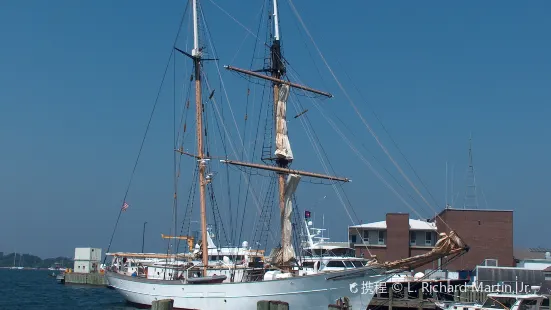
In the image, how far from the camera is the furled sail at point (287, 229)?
43688mm

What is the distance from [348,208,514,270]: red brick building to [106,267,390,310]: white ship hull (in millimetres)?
20042

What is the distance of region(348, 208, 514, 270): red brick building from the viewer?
60.7 m

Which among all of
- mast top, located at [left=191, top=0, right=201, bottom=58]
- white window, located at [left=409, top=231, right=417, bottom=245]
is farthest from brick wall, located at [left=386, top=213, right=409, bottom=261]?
mast top, located at [left=191, top=0, right=201, bottom=58]

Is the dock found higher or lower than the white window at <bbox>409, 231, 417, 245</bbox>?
lower

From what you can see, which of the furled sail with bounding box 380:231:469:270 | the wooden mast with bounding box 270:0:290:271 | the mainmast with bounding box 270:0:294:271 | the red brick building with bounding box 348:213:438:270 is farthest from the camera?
the red brick building with bounding box 348:213:438:270

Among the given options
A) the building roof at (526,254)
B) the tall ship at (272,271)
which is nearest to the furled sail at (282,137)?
the tall ship at (272,271)

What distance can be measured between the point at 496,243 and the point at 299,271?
25.6 metres

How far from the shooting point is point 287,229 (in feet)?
146

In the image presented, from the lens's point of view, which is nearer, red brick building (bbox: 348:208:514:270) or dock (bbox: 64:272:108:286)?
red brick building (bbox: 348:208:514:270)

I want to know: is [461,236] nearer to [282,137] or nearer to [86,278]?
[282,137]

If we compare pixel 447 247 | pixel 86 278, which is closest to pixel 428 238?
pixel 447 247

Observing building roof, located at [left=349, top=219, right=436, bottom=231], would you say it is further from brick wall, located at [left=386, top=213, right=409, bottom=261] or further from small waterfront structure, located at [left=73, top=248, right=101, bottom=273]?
small waterfront structure, located at [left=73, top=248, right=101, bottom=273]

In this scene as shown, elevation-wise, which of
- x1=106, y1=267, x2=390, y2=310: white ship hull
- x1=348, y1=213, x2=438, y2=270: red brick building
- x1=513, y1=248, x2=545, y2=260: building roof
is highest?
x1=348, y1=213, x2=438, y2=270: red brick building

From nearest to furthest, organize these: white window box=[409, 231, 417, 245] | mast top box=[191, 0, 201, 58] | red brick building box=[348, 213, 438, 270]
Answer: mast top box=[191, 0, 201, 58] → red brick building box=[348, 213, 438, 270] → white window box=[409, 231, 417, 245]
